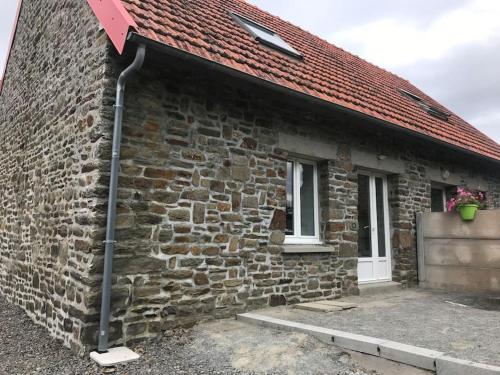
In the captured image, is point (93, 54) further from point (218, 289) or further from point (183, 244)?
point (218, 289)

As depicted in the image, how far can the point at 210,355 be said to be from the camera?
4.03 meters

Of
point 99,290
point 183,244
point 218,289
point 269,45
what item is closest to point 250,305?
point 218,289

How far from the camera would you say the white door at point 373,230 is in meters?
7.56

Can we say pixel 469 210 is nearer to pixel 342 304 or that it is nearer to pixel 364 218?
pixel 364 218

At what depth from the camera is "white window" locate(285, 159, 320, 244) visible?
6.48 m

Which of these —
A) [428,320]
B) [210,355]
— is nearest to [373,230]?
[428,320]

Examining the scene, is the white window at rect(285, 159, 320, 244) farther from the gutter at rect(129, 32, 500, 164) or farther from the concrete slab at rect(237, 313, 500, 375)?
the concrete slab at rect(237, 313, 500, 375)

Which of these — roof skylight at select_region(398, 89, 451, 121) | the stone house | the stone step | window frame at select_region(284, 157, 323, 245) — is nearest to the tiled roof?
the stone house

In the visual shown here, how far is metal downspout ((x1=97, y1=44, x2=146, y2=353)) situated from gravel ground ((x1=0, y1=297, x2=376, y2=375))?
35cm

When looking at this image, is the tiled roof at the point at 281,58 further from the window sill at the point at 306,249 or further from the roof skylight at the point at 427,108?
the window sill at the point at 306,249

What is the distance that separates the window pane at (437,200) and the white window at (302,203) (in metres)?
4.00

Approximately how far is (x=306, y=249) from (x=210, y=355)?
2623 millimetres

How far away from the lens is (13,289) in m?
6.93

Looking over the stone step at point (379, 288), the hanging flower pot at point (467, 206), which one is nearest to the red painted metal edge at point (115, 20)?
the stone step at point (379, 288)
